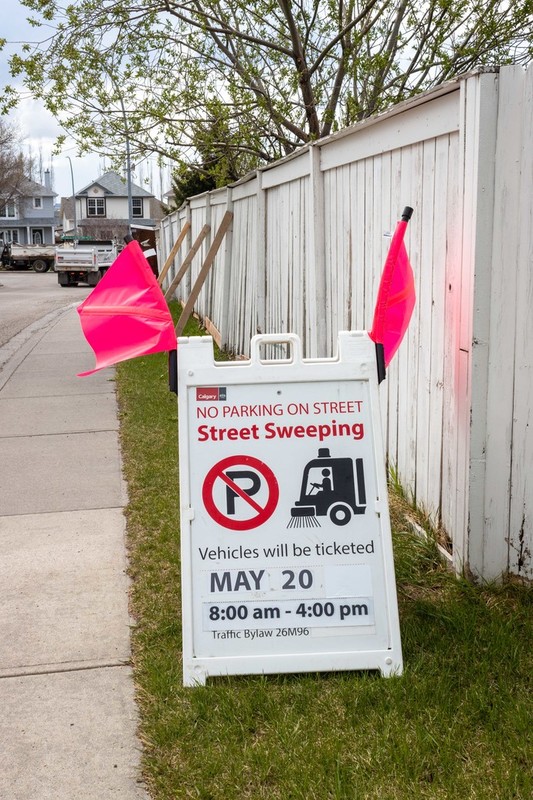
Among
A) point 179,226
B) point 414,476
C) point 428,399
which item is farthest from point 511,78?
point 179,226

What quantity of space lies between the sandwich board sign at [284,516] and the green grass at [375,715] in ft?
0.42

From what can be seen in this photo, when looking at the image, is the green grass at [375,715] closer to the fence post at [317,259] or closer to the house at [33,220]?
the fence post at [317,259]

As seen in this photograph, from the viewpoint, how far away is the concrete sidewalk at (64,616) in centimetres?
292

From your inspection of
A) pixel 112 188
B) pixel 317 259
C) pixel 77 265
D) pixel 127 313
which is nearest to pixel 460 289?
pixel 127 313

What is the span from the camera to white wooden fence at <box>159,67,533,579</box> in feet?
12.2

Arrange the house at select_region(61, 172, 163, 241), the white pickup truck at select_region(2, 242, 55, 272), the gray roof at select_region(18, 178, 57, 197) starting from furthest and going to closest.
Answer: the house at select_region(61, 172, 163, 241) < the gray roof at select_region(18, 178, 57, 197) < the white pickup truck at select_region(2, 242, 55, 272)

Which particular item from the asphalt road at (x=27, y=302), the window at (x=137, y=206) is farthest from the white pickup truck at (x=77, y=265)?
the window at (x=137, y=206)

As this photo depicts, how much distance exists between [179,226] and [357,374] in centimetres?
1544

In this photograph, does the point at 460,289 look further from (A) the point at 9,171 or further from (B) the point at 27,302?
(A) the point at 9,171

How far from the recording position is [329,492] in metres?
3.47

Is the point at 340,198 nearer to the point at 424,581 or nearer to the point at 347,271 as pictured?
the point at 347,271

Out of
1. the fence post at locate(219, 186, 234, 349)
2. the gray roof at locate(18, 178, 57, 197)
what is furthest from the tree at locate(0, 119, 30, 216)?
the fence post at locate(219, 186, 234, 349)

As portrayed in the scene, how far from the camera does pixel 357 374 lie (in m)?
3.50

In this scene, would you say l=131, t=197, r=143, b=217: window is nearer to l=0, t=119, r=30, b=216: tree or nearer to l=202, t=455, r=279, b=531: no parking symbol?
l=0, t=119, r=30, b=216: tree
